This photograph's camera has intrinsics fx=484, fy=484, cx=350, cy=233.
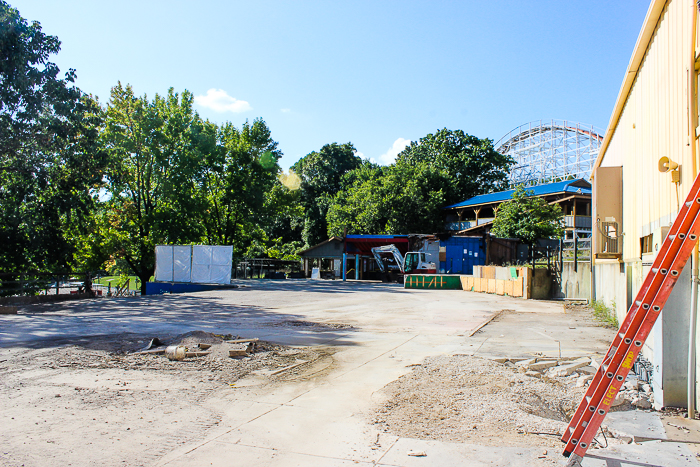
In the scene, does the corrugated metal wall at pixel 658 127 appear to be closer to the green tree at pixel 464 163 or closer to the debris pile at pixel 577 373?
the debris pile at pixel 577 373

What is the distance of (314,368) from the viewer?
26.0ft

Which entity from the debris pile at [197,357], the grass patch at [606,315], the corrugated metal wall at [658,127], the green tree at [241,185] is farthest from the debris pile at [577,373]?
the green tree at [241,185]

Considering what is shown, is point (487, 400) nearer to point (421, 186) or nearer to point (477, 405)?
point (477, 405)

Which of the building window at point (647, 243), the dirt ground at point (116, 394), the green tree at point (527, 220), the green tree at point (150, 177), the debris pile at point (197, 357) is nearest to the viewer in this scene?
the dirt ground at point (116, 394)

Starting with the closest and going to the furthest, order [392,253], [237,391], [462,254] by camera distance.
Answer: [237,391] < [462,254] < [392,253]

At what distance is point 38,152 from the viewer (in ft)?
79.6

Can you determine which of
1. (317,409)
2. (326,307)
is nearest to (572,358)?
(317,409)

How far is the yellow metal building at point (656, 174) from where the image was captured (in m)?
5.59

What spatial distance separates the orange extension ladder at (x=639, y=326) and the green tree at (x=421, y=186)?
158 feet

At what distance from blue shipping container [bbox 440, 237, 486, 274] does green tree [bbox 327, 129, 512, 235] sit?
11.9m

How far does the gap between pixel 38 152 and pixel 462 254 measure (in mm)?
30532

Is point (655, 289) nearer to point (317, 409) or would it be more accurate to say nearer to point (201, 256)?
point (317, 409)

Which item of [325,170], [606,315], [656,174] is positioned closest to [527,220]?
[606,315]

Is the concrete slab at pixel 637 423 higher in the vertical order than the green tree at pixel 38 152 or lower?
lower
